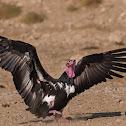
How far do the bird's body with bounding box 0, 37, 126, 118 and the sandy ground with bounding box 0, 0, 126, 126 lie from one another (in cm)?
42

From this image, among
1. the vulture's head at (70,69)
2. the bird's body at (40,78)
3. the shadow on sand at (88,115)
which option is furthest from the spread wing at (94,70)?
the shadow on sand at (88,115)

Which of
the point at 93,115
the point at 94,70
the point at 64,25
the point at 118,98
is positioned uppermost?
the point at 64,25

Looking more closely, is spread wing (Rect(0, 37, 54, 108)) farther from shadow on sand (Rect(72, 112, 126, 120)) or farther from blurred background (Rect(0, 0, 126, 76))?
blurred background (Rect(0, 0, 126, 76))

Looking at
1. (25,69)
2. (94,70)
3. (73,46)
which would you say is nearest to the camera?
(25,69)

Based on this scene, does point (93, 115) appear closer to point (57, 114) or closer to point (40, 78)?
point (57, 114)

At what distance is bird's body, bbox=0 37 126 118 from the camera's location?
9125 mm

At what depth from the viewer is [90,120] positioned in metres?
9.51

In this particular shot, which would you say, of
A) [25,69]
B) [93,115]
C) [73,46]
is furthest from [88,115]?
[73,46]

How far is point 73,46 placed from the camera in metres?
18.1

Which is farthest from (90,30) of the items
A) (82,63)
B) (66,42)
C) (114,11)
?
(82,63)

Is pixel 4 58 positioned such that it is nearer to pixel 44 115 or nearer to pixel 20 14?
pixel 44 115

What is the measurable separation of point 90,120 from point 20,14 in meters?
15.1

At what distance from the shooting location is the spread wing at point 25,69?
9.05 metres

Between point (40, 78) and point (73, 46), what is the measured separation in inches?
356
